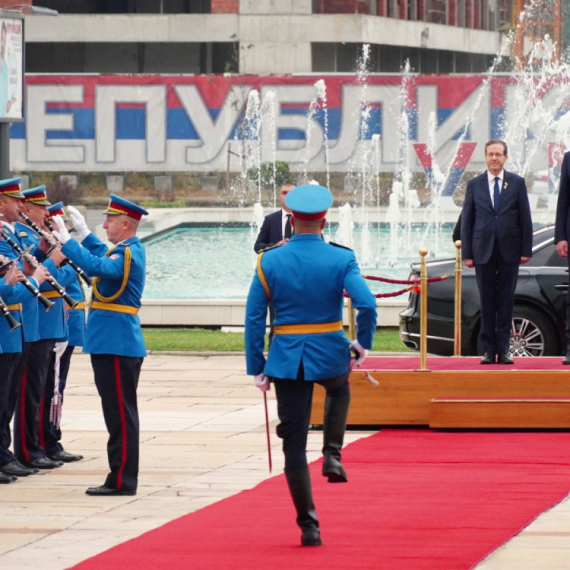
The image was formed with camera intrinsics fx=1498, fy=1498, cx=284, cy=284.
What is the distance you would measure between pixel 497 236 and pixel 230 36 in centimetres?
4072

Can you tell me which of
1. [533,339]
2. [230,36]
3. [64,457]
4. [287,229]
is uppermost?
[230,36]

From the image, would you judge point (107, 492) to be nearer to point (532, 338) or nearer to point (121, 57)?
point (532, 338)

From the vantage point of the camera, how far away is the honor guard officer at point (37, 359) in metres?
9.79

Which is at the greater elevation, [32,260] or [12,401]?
[32,260]

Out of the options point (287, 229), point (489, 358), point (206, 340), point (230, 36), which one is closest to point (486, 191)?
point (489, 358)

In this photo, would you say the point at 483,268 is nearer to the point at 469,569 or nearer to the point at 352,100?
the point at 469,569

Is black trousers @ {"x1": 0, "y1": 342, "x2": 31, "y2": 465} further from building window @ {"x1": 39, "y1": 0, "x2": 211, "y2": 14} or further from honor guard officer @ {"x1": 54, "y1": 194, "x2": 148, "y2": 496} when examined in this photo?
building window @ {"x1": 39, "y1": 0, "x2": 211, "y2": 14}

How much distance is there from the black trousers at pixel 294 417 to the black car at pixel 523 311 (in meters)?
7.64

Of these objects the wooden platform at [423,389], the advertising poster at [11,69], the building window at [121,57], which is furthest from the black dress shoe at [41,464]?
the building window at [121,57]

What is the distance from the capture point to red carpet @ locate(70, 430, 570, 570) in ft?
22.4

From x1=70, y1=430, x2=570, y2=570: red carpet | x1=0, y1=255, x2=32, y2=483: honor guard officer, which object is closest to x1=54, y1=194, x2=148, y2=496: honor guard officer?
x1=0, y1=255, x2=32, y2=483: honor guard officer

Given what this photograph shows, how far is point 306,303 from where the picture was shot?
23.8ft

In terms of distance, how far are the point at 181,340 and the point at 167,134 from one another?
8759 mm

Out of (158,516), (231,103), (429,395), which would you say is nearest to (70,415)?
(429,395)
